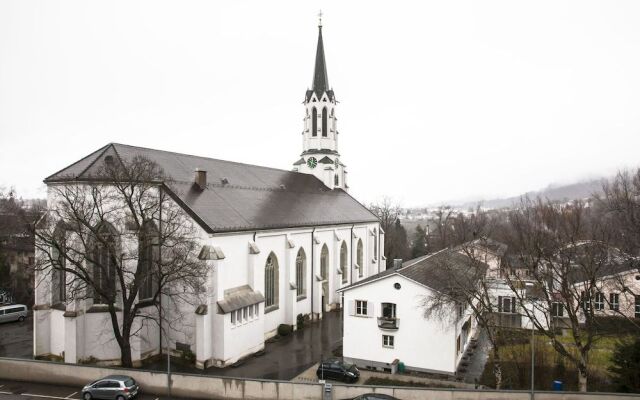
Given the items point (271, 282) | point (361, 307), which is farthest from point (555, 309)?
point (271, 282)

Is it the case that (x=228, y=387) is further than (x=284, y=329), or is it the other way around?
(x=284, y=329)

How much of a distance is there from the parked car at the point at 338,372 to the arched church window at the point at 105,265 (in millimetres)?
11891

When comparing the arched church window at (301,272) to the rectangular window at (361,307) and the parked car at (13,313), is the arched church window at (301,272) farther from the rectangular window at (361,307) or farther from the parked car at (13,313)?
the parked car at (13,313)

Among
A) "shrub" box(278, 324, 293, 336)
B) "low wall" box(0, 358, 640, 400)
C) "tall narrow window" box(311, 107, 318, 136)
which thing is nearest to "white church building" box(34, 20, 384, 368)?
"shrub" box(278, 324, 293, 336)

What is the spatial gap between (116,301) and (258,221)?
10.4 meters

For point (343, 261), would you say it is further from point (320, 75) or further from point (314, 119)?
point (320, 75)

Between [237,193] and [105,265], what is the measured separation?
1088 cm

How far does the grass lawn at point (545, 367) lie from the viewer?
78.1 feet

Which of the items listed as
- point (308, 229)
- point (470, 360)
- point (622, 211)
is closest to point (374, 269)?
point (308, 229)

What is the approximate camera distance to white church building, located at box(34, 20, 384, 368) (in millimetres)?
26109

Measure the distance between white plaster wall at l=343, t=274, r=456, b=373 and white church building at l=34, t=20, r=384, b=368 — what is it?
6.60 metres

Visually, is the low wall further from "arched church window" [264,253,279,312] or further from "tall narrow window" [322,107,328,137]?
"tall narrow window" [322,107,328,137]

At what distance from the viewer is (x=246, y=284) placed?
29891 millimetres

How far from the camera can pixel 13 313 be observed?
121 feet
